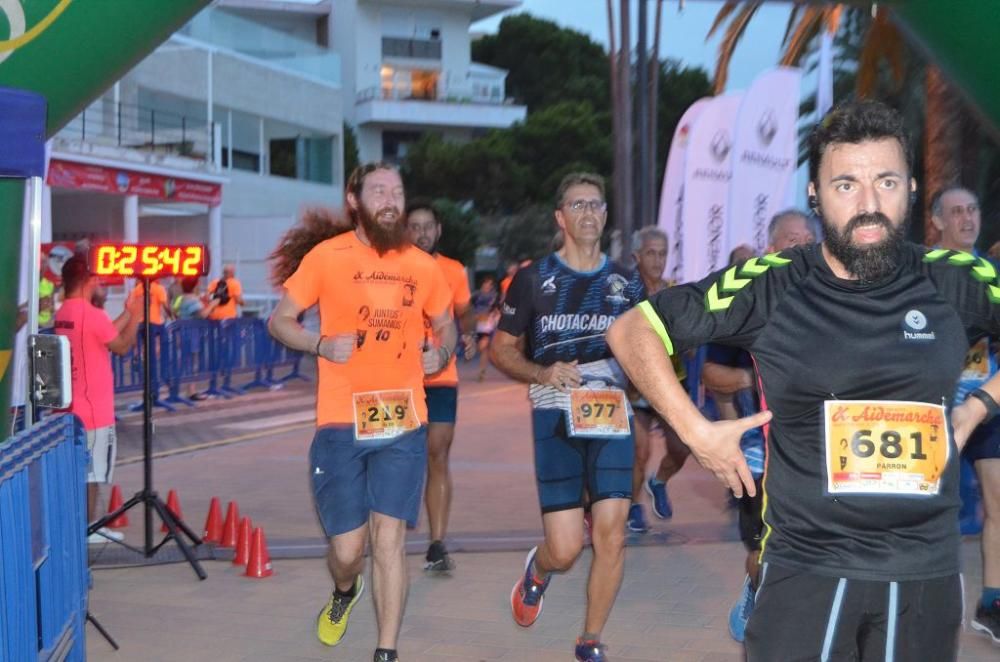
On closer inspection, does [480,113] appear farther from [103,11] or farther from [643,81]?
[103,11]

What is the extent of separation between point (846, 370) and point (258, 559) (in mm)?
4897

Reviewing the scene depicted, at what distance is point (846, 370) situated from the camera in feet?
10.0

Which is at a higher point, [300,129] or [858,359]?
[300,129]

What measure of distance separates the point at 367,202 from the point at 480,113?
54891 mm

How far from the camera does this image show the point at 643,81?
65.7 ft

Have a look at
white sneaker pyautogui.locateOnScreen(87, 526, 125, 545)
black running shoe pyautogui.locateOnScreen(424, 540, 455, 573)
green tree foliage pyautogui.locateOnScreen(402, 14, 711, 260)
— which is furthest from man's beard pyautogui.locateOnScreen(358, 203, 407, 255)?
green tree foliage pyautogui.locateOnScreen(402, 14, 711, 260)

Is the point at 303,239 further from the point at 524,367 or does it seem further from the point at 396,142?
the point at 396,142

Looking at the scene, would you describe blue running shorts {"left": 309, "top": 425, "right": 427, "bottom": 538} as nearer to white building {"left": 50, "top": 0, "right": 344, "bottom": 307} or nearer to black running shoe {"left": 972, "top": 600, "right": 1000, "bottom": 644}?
black running shoe {"left": 972, "top": 600, "right": 1000, "bottom": 644}

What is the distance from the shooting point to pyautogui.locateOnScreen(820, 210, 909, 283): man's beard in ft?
9.95

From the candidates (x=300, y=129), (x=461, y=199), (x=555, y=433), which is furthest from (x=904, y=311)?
(x=461, y=199)

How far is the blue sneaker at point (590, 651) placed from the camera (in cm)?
545

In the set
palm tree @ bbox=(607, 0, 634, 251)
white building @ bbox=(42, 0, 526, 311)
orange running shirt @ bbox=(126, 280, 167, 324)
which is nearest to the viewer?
orange running shirt @ bbox=(126, 280, 167, 324)

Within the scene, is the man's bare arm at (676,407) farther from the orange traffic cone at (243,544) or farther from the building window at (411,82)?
the building window at (411,82)

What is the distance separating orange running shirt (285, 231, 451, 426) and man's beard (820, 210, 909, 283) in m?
2.89
